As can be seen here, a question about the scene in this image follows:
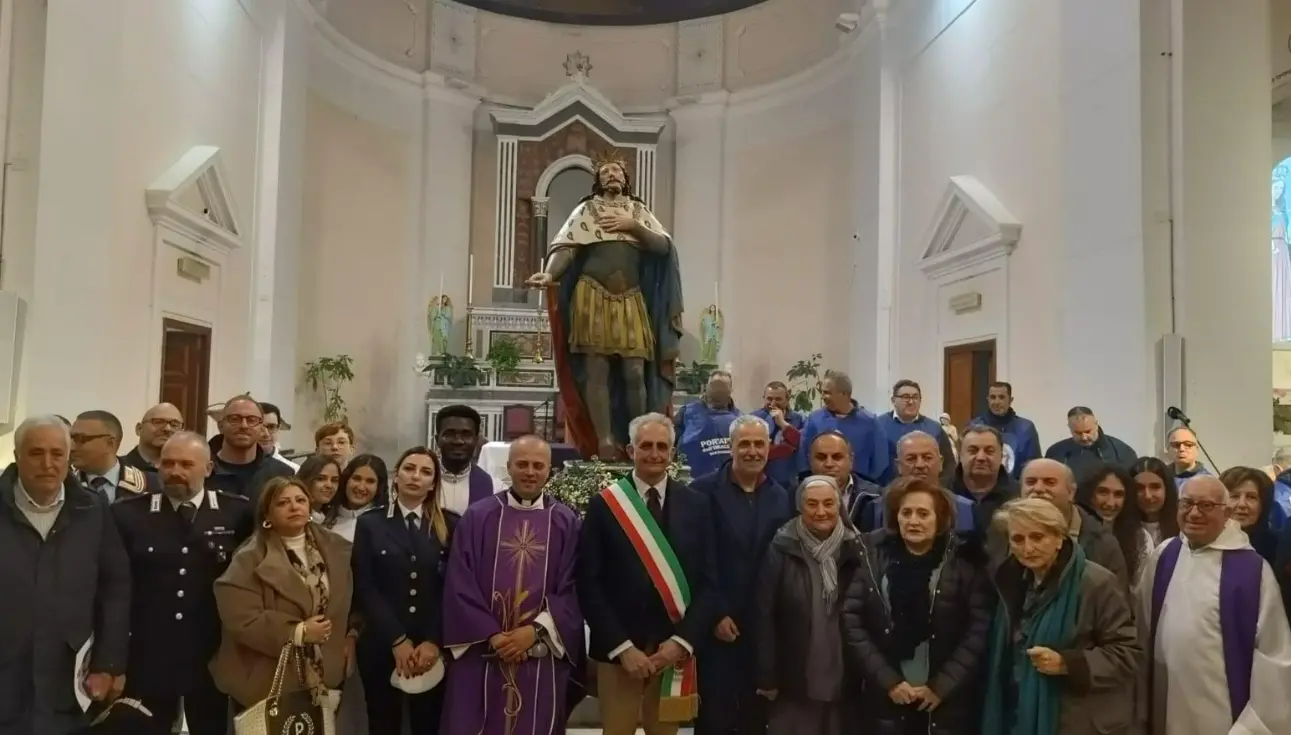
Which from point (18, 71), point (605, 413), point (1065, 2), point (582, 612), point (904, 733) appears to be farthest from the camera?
point (1065, 2)

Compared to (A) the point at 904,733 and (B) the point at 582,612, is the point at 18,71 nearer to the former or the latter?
(B) the point at 582,612

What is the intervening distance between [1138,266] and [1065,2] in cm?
242

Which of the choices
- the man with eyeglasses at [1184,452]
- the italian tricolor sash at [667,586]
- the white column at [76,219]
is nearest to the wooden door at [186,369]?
the white column at [76,219]

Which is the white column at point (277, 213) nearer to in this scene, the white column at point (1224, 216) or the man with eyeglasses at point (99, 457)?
the man with eyeglasses at point (99, 457)

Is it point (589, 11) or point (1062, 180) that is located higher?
point (589, 11)

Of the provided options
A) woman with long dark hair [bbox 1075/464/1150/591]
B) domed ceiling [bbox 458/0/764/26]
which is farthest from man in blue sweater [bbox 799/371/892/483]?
domed ceiling [bbox 458/0/764/26]

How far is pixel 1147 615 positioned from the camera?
10.7 ft

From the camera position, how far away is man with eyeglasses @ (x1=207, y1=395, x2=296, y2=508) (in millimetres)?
3967

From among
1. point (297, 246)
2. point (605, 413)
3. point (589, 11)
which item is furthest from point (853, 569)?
point (589, 11)

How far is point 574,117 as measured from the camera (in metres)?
13.6

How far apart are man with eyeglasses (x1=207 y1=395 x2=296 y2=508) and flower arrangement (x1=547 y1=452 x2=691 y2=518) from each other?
1328mm

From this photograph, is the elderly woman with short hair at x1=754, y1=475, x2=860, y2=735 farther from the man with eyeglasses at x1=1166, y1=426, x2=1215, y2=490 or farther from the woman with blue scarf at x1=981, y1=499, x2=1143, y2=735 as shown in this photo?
the man with eyeglasses at x1=1166, y1=426, x2=1215, y2=490

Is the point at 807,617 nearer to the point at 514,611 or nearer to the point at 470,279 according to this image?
the point at 514,611

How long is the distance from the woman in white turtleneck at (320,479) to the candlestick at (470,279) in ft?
32.6
